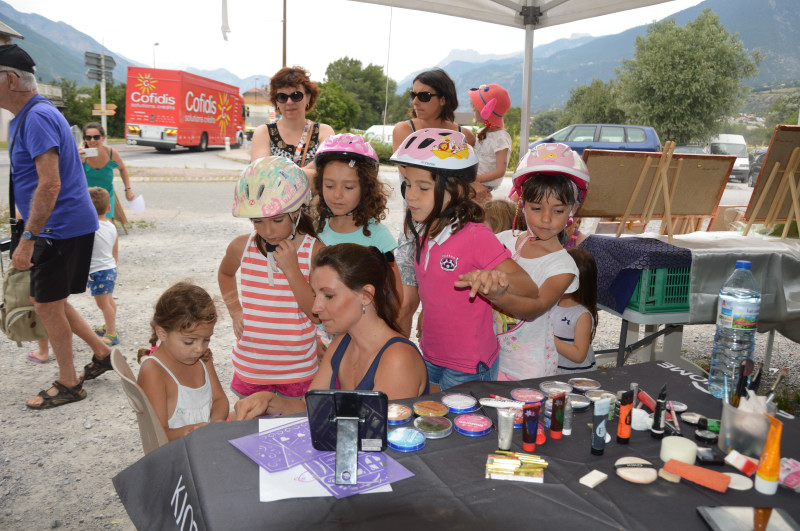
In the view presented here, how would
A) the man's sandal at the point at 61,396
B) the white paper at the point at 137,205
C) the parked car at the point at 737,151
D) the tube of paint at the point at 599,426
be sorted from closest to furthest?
the tube of paint at the point at 599,426 → the man's sandal at the point at 61,396 → the white paper at the point at 137,205 → the parked car at the point at 737,151

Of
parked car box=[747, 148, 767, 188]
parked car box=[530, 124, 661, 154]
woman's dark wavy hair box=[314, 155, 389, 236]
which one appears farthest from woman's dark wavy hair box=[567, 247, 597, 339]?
parked car box=[530, 124, 661, 154]

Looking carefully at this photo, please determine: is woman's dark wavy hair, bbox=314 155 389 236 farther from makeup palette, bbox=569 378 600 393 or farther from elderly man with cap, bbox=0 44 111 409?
elderly man with cap, bbox=0 44 111 409

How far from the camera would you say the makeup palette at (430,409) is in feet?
5.61

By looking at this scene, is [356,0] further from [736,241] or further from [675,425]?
[675,425]

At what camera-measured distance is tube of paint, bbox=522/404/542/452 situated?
5.05 ft

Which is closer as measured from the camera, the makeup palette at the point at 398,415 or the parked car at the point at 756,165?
the makeup palette at the point at 398,415

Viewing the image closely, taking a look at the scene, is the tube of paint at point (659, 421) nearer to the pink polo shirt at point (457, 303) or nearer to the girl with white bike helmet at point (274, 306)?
the pink polo shirt at point (457, 303)

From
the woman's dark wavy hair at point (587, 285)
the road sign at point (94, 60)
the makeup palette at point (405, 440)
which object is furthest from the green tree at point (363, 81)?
the makeup palette at point (405, 440)

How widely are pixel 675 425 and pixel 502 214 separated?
1944mm

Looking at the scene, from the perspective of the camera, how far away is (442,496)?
4.36 ft

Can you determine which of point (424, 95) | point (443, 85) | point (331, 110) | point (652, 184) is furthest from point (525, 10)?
point (331, 110)

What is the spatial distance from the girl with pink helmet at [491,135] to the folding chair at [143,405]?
11.4 feet

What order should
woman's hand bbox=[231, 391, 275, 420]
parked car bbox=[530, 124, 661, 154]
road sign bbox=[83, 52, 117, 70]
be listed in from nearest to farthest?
woman's hand bbox=[231, 391, 275, 420]
parked car bbox=[530, 124, 661, 154]
road sign bbox=[83, 52, 117, 70]

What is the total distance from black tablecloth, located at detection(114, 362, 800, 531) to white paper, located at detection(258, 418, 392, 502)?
2cm
